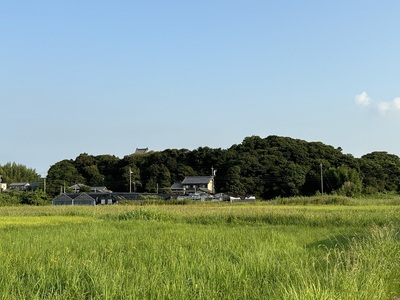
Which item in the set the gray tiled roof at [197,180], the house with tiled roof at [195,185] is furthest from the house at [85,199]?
the gray tiled roof at [197,180]

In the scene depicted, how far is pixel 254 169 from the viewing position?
58.5m

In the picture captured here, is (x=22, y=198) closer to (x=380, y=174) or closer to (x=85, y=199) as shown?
(x=85, y=199)

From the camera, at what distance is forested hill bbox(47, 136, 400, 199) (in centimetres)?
5403

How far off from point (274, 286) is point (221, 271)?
80 cm

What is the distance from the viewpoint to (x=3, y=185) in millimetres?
76938

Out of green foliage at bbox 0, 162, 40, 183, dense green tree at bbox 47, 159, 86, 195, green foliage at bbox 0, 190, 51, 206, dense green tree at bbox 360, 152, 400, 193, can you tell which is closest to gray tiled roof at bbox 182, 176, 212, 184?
dense green tree at bbox 47, 159, 86, 195

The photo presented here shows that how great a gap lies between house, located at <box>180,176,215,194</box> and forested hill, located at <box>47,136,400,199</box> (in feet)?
5.75

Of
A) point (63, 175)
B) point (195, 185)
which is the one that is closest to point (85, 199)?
point (63, 175)

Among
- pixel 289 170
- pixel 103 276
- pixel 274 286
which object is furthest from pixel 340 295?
pixel 289 170

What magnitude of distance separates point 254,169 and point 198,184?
428 inches

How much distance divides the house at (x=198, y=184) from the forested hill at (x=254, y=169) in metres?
1.75

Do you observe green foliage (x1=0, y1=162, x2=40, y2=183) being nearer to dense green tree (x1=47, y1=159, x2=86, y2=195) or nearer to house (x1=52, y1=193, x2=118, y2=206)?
dense green tree (x1=47, y1=159, x2=86, y2=195)

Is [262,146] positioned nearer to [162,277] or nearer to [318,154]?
[318,154]

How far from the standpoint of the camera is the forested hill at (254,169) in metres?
54.0
